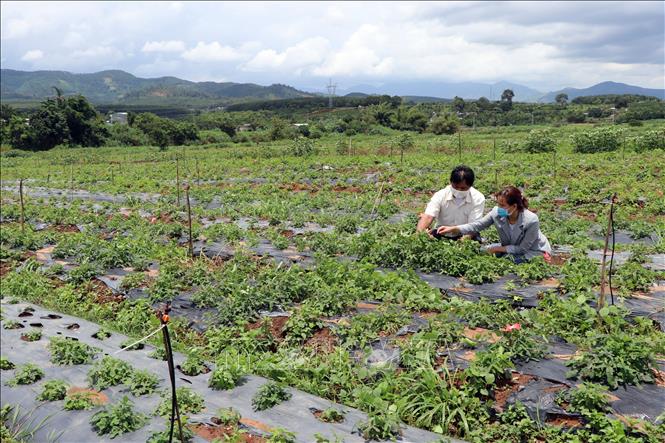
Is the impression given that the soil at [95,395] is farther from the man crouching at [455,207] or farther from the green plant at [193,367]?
the man crouching at [455,207]

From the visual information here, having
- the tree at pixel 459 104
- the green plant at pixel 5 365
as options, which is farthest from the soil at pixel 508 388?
the tree at pixel 459 104

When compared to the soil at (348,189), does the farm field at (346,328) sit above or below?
below

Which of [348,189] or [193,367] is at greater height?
[348,189]

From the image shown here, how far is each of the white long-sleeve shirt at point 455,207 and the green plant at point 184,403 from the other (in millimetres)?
3760

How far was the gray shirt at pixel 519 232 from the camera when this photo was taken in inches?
241

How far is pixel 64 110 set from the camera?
4131 cm

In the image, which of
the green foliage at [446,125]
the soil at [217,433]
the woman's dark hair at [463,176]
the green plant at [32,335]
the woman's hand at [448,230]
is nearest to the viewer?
the soil at [217,433]

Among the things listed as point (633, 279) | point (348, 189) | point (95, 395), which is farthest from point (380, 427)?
point (348, 189)

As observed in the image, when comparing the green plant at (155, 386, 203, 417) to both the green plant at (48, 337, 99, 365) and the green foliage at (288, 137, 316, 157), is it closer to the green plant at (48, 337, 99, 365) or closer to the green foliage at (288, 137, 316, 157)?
the green plant at (48, 337, 99, 365)

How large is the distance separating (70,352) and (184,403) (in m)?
1.61

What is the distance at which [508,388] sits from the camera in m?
3.87

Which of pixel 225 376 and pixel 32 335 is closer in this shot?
pixel 225 376

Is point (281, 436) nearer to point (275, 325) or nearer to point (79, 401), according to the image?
point (79, 401)

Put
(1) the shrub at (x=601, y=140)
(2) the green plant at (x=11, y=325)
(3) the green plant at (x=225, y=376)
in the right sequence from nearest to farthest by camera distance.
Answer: (3) the green plant at (x=225, y=376) → (2) the green plant at (x=11, y=325) → (1) the shrub at (x=601, y=140)
